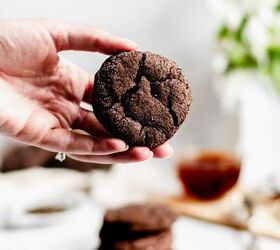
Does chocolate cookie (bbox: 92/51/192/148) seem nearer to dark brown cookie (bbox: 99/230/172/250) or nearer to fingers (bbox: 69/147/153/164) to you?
fingers (bbox: 69/147/153/164)

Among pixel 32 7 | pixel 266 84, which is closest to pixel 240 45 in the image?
pixel 266 84

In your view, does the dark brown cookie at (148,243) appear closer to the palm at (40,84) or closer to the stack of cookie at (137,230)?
the stack of cookie at (137,230)

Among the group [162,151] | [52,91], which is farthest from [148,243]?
[52,91]

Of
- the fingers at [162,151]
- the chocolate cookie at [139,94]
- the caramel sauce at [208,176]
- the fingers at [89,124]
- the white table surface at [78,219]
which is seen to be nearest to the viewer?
the chocolate cookie at [139,94]

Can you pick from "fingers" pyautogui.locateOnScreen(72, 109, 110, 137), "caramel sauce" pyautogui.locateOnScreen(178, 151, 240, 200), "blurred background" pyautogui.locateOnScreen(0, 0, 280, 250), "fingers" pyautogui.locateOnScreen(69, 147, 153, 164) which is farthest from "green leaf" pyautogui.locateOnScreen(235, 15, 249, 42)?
"fingers" pyautogui.locateOnScreen(69, 147, 153, 164)

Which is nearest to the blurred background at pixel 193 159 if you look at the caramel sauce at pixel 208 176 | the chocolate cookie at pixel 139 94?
the caramel sauce at pixel 208 176

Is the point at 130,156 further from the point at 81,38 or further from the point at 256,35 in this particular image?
the point at 256,35
